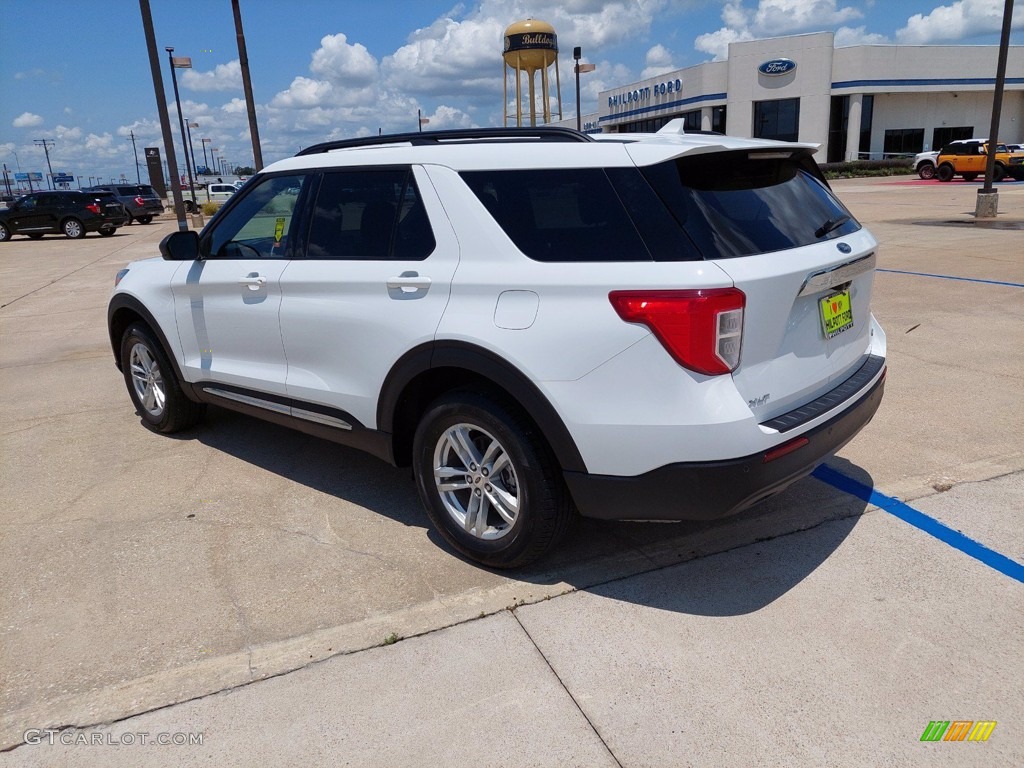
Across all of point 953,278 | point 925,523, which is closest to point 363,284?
point 925,523

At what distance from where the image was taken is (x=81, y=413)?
600 cm

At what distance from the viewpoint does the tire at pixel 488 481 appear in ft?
10.2

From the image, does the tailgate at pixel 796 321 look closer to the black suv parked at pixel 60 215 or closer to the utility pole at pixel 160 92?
the utility pole at pixel 160 92

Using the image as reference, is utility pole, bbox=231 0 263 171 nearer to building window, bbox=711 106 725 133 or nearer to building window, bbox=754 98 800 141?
building window, bbox=754 98 800 141

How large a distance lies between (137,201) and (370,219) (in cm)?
3262

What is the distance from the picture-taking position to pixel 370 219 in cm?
370

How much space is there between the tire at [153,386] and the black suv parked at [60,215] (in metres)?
24.2

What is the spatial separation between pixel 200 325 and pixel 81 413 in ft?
6.76

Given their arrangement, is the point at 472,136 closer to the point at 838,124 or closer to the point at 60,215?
the point at 60,215

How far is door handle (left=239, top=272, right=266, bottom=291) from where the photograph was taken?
13.5 ft

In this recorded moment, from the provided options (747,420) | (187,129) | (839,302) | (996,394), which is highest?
(187,129)

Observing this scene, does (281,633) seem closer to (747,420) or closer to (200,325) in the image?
(747,420)

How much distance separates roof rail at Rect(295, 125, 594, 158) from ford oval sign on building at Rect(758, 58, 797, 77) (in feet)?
169

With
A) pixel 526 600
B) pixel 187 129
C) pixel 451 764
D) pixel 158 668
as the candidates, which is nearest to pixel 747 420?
pixel 526 600
